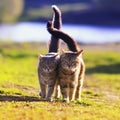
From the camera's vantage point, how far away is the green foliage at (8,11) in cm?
10196

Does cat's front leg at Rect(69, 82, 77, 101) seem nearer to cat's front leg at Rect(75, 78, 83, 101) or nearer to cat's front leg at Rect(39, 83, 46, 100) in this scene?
cat's front leg at Rect(75, 78, 83, 101)

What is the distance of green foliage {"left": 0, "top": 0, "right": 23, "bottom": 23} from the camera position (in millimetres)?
101963

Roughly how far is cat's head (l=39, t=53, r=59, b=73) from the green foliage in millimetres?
82495

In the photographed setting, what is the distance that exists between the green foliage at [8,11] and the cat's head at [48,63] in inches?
3248

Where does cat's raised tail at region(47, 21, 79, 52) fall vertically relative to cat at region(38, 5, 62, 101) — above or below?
above

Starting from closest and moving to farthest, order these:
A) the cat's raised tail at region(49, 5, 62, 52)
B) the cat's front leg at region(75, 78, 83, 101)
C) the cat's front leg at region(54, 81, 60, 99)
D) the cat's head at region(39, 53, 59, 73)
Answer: the cat's head at region(39, 53, 59, 73) → the cat's front leg at region(75, 78, 83, 101) → the cat's front leg at region(54, 81, 60, 99) → the cat's raised tail at region(49, 5, 62, 52)

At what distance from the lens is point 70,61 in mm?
18312

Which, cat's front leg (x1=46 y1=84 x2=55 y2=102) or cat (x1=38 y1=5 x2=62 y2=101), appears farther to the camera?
cat's front leg (x1=46 y1=84 x2=55 y2=102)

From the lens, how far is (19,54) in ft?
189

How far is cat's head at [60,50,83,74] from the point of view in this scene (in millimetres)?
18312

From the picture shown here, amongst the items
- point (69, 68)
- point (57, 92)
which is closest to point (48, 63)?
point (69, 68)

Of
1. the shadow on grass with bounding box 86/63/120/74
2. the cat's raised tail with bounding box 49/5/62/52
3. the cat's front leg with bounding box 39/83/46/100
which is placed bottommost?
the shadow on grass with bounding box 86/63/120/74

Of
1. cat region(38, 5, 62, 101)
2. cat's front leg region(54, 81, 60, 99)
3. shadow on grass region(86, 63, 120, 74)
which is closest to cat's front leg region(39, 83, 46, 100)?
cat region(38, 5, 62, 101)

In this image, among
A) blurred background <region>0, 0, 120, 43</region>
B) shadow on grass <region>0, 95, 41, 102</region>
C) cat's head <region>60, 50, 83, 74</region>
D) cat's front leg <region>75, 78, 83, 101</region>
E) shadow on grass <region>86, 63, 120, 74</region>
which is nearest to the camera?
cat's head <region>60, 50, 83, 74</region>
